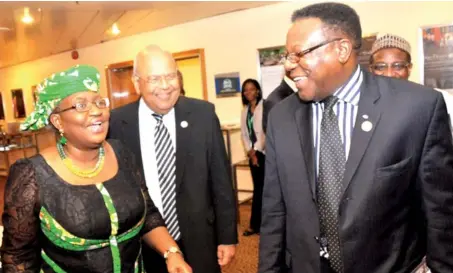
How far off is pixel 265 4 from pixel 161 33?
6.96 ft

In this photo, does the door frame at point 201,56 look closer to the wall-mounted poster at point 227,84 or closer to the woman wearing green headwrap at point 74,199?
the wall-mounted poster at point 227,84

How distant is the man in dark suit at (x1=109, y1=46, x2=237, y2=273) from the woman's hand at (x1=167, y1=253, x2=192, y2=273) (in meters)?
0.38

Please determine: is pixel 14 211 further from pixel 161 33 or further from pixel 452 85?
pixel 161 33

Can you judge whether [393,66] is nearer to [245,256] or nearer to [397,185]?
[397,185]

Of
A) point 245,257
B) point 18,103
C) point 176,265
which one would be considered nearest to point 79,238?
point 176,265

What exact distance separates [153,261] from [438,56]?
12.7 ft

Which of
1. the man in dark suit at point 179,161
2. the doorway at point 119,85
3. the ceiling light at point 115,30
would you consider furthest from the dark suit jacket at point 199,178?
the doorway at point 119,85

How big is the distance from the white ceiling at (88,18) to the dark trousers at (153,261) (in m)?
3.43

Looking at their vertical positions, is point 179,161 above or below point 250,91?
below

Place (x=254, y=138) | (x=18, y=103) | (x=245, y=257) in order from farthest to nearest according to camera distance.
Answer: (x=18, y=103) → (x=254, y=138) → (x=245, y=257)

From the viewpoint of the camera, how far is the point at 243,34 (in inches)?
237

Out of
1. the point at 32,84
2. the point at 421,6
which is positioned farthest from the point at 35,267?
the point at 32,84

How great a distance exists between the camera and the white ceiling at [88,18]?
4895 millimetres

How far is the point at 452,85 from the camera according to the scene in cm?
443
